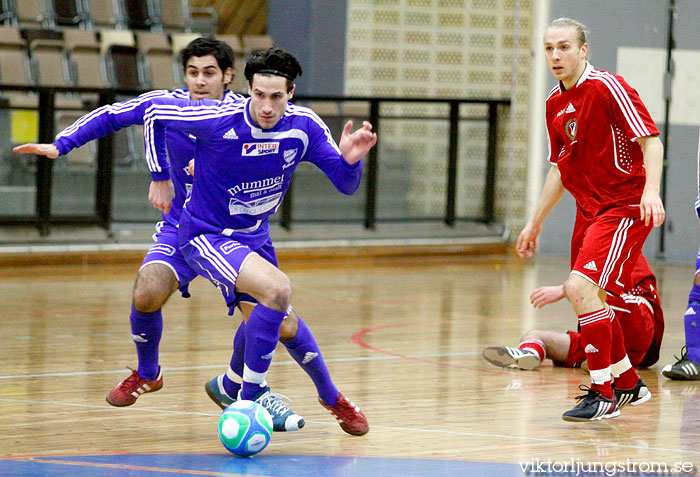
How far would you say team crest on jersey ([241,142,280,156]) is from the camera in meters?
4.19

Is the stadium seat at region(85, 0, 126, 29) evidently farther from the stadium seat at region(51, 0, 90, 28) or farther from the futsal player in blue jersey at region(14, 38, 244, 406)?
the futsal player in blue jersey at region(14, 38, 244, 406)

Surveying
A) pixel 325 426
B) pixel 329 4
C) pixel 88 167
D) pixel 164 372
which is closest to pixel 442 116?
pixel 329 4

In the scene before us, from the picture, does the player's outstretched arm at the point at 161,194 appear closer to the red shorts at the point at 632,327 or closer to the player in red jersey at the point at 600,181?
the player in red jersey at the point at 600,181

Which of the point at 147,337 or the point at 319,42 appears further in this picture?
the point at 319,42

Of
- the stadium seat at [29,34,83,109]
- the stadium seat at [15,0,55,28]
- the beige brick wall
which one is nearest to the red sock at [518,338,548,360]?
the beige brick wall

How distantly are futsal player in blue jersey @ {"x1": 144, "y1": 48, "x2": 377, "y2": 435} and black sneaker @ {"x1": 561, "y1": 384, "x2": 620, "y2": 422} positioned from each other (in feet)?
2.85

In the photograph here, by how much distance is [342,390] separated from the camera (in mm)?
5102

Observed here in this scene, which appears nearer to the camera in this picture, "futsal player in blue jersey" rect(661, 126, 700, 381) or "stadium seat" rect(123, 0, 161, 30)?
"futsal player in blue jersey" rect(661, 126, 700, 381)

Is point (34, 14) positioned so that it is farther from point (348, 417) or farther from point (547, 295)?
point (348, 417)

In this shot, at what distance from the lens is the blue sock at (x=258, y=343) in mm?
4023

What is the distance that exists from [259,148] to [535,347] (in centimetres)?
222

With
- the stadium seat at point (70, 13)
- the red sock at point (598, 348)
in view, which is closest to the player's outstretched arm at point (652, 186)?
the red sock at point (598, 348)

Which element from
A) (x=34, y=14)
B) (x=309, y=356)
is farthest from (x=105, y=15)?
(x=309, y=356)

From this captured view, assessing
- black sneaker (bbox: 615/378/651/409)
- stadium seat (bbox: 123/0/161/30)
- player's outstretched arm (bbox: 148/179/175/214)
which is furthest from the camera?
stadium seat (bbox: 123/0/161/30)
